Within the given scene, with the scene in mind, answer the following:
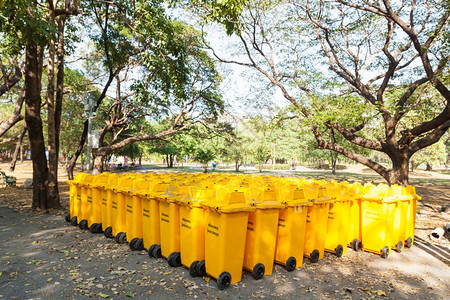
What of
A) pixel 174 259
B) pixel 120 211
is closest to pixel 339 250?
pixel 174 259

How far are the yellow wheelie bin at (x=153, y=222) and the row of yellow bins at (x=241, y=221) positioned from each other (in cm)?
2

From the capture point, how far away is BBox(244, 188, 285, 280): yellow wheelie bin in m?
4.25

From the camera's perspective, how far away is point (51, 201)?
8891 millimetres

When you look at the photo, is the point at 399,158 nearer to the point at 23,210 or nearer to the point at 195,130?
the point at 195,130

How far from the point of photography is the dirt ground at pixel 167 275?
382 cm

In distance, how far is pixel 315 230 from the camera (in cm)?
512

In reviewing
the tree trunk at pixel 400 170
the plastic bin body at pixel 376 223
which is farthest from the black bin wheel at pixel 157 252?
the tree trunk at pixel 400 170

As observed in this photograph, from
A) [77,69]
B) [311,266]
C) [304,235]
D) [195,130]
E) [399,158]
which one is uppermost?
[77,69]

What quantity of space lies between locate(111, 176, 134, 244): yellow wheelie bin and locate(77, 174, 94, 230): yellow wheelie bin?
1.17 metres

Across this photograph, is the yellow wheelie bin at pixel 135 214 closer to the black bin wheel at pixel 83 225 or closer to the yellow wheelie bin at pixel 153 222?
the yellow wheelie bin at pixel 153 222

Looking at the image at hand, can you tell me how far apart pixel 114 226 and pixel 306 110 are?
32.0 ft

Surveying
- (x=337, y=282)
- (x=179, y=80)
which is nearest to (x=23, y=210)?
(x=179, y=80)

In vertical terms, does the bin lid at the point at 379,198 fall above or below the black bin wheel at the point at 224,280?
above

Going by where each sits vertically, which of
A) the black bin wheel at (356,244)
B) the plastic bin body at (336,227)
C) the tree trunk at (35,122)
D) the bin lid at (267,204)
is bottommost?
the black bin wheel at (356,244)
